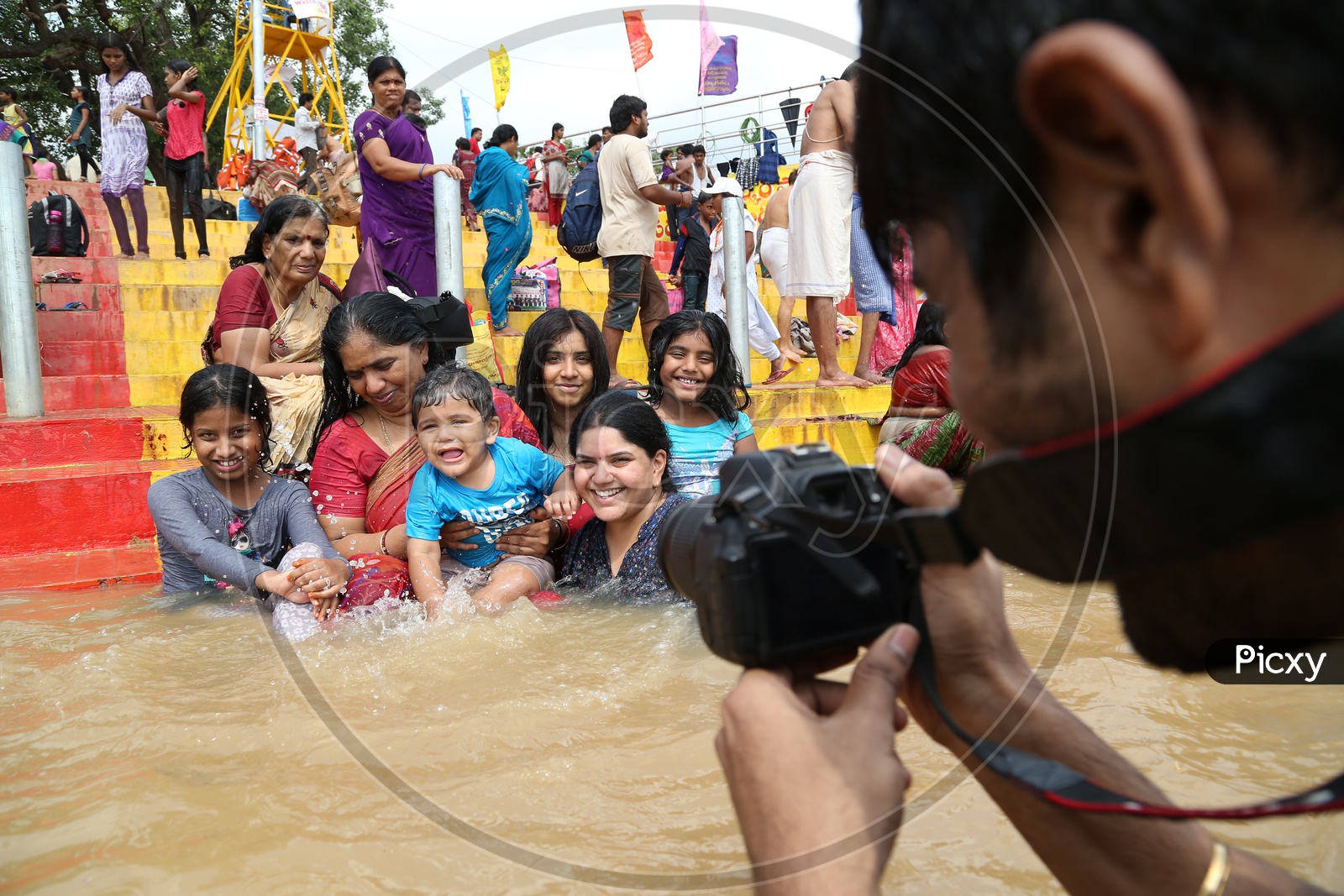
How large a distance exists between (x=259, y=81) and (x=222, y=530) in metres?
11.9

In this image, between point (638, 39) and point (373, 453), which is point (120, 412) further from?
point (638, 39)

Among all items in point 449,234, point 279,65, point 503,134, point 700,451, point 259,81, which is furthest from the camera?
point 279,65

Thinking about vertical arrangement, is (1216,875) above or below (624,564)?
above

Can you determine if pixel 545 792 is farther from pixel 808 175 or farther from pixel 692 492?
pixel 808 175

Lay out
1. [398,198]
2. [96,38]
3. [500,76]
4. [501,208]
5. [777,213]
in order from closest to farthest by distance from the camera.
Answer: [500,76] < [398,198] < [501,208] < [777,213] < [96,38]

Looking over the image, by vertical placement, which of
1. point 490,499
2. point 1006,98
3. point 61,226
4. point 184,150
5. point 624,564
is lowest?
point 624,564

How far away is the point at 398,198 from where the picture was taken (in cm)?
466

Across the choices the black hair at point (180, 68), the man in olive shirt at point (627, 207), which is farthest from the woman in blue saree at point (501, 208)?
the black hair at point (180, 68)

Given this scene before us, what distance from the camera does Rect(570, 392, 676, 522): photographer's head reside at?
3.31m

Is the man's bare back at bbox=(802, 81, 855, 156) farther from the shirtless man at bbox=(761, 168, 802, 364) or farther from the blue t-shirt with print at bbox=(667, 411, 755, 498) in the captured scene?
the shirtless man at bbox=(761, 168, 802, 364)

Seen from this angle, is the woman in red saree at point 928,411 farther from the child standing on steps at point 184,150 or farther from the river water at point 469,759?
the child standing on steps at point 184,150

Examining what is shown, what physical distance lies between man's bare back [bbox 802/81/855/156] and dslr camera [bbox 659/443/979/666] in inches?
159

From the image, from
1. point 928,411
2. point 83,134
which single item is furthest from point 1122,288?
point 83,134

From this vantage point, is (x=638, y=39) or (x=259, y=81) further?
(x=259, y=81)
